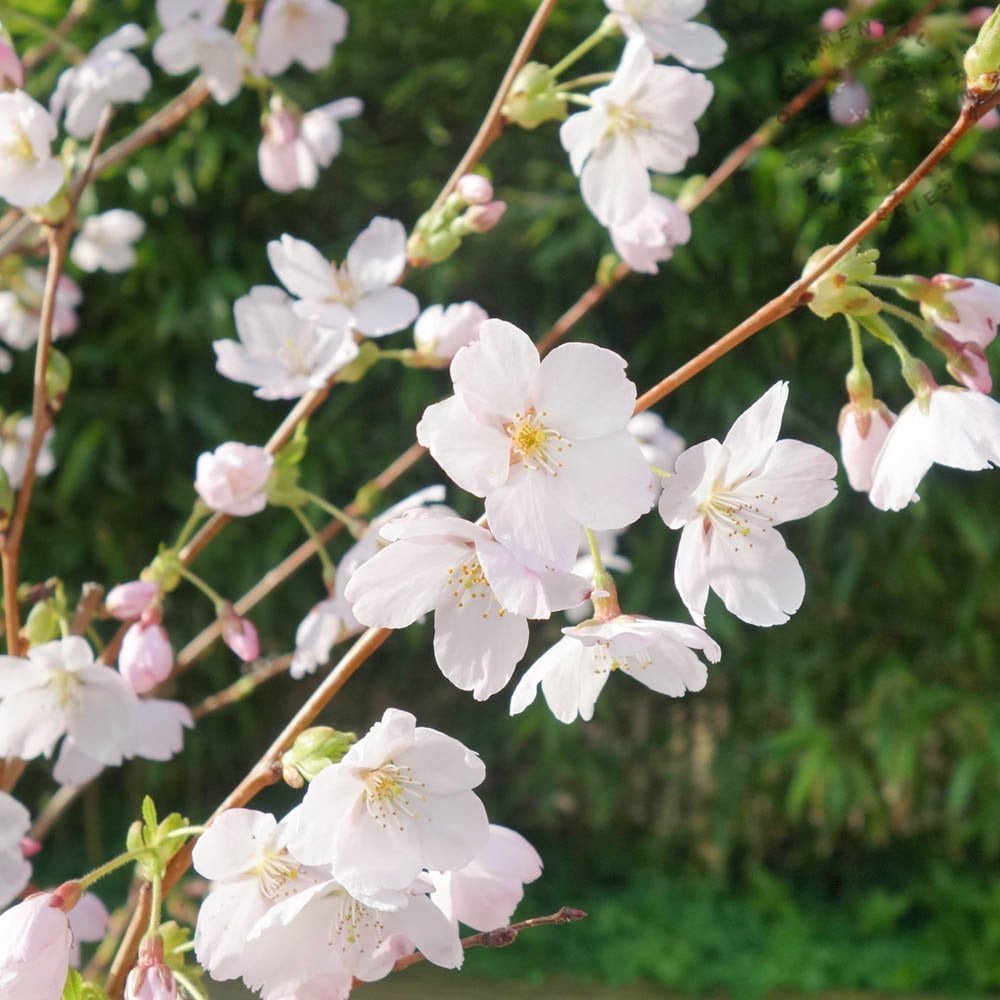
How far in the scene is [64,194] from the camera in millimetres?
661

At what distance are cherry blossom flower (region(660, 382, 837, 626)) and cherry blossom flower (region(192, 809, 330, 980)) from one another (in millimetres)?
188

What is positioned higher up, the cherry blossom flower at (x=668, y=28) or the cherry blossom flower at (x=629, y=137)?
the cherry blossom flower at (x=668, y=28)

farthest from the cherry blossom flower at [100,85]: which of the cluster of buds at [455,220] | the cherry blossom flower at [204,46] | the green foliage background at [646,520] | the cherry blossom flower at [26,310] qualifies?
the green foliage background at [646,520]

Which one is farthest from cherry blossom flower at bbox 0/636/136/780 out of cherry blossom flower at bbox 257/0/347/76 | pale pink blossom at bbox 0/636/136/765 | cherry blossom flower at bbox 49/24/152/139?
cherry blossom flower at bbox 257/0/347/76

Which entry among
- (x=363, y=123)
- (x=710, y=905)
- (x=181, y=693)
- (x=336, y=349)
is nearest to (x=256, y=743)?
(x=181, y=693)

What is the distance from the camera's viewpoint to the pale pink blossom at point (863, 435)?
20.6 inches

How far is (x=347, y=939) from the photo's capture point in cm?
46

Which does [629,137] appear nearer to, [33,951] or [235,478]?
[235,478]

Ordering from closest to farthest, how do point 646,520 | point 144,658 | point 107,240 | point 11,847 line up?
point 11,847 < point 144,658 < point 107,240 < point 646,520

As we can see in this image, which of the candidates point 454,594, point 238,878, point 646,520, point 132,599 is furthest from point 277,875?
point 646,520

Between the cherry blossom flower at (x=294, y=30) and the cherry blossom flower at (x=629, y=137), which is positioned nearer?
the cherry blossom flower at (x=629, y=137)

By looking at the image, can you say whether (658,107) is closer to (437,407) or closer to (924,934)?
(437,407)

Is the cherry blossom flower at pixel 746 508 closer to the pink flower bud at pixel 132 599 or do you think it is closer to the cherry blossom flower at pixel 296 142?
the pink flower bud at pixel 132 599

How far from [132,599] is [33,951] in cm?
24
